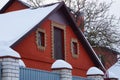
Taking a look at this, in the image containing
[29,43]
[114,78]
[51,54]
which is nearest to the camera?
[114,78]

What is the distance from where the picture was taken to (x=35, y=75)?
419 inches

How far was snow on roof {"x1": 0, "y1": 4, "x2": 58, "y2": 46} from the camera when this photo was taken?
1521 cm

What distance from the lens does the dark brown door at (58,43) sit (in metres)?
19.5

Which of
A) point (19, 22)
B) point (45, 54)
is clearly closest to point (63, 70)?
point (19, 22)

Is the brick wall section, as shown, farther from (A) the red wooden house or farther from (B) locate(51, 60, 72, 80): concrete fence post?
(A) the red wooden house

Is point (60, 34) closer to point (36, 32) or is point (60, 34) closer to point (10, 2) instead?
point (36, 32)

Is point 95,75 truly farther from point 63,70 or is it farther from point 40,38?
point 40,38

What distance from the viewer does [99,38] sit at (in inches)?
1164

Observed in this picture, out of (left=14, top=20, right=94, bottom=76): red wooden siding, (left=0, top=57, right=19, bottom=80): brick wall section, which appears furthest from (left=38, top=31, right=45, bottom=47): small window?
(left=0, top=57, right=19, bottom=80): brick wall section

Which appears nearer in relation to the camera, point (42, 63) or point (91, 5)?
point (42, 63)

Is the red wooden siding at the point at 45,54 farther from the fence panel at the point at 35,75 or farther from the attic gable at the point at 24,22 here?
the fence panel at the point at 35,75

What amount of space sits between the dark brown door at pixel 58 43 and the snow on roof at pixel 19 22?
152 centimetres

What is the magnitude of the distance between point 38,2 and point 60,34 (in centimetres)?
1361

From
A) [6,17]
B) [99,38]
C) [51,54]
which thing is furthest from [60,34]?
[99,38]
